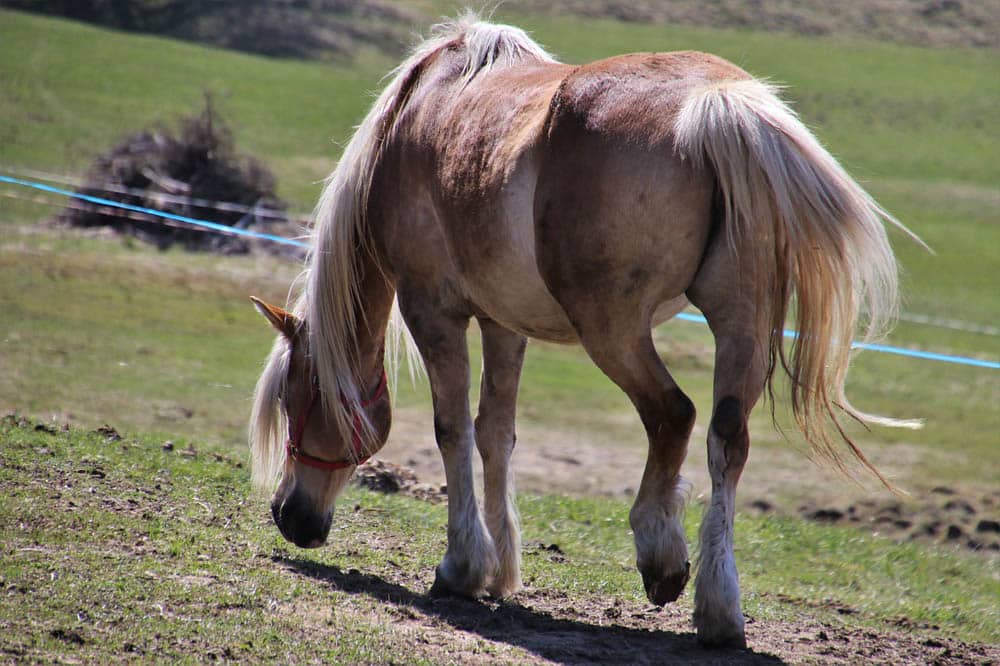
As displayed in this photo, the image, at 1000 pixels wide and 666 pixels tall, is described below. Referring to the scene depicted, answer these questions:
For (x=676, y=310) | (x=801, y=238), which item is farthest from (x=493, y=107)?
(x=801, y=238)

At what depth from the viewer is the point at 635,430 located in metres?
10.4

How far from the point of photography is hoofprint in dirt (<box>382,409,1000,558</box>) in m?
7.60

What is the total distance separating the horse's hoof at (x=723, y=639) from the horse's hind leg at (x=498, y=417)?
129 centimetres

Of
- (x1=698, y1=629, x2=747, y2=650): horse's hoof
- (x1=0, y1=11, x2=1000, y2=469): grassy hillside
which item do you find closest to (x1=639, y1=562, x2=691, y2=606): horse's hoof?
(x1=698, y1=629, x2=747, y2=650): horse's hoof

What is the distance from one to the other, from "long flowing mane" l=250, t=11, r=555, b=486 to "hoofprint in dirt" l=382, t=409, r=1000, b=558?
1.90 metres

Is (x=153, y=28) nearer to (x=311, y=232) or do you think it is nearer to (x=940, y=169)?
(x=940, y=169)

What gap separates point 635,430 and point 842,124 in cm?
2087

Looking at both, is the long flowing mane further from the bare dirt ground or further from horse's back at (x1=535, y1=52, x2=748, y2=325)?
horse's back at (x1=535, y1=52, x2=748, y2=325)

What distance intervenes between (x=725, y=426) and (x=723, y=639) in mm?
739

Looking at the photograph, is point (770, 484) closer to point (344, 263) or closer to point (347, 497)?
point (347, 497)

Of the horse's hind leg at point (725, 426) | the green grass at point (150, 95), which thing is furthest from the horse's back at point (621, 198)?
the green grass at point (150, 95)

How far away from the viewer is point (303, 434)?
16.6ft

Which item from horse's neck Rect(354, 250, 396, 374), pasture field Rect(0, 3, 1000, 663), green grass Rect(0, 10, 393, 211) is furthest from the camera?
green grass Rect(0, 10, 393, 211)

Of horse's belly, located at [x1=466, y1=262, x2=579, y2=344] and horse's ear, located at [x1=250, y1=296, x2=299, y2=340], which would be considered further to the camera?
horse's ear, located at [x1=250, y1=296, x2=299, y2=340]
